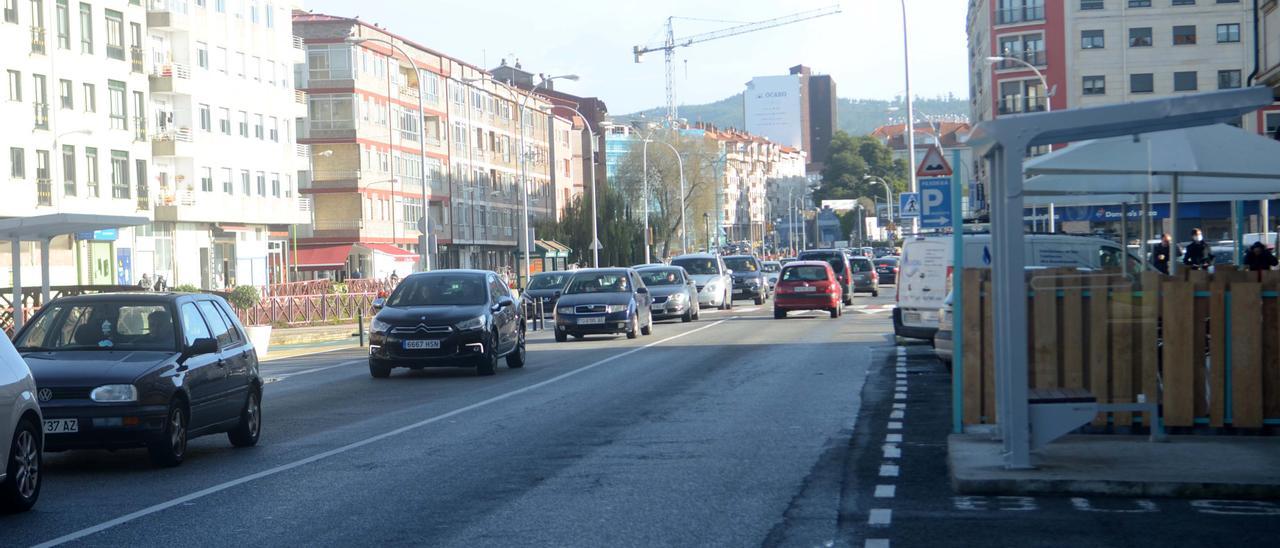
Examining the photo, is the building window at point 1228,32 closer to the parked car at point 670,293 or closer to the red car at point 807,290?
the red car at point 807,290

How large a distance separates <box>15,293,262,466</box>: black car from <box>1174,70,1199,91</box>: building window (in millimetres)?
74618

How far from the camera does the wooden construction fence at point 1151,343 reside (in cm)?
1165

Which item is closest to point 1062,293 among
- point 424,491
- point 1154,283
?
point 1154,283

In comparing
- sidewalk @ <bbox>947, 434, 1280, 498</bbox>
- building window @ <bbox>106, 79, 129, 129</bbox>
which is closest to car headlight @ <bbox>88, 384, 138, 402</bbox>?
sidewalk @ <bbox>947, 434, 1280, 498</bbox>

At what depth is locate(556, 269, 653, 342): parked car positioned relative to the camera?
3238 cm

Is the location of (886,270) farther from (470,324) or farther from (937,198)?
(470,324)

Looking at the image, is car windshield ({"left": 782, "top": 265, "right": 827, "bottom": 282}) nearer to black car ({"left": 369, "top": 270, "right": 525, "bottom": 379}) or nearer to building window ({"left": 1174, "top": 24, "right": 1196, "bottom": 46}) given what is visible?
black car ({"left": 369, "top": 270, "right": 525, "bottom": 379})

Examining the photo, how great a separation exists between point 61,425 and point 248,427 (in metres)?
2.42

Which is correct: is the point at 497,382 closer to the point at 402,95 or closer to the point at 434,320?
the point at 434,320

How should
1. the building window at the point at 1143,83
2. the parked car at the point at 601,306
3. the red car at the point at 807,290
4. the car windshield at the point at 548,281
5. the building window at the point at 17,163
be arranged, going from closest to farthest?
1. the parked car at the point at 601,306
2. the red car at the point at 807,290
3. the car windshield at the point at 548,281
4. the building window at the point at 17,163
5. the building window at the point at 1143,83

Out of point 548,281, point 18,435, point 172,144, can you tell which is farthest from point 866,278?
point 18,435

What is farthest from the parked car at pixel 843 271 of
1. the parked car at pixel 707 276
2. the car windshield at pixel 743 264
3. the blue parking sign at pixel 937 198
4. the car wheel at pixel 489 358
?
the car wheel at pixel 489 358

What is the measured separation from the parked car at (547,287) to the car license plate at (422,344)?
26971 millimetres

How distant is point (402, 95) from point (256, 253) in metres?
20.8
